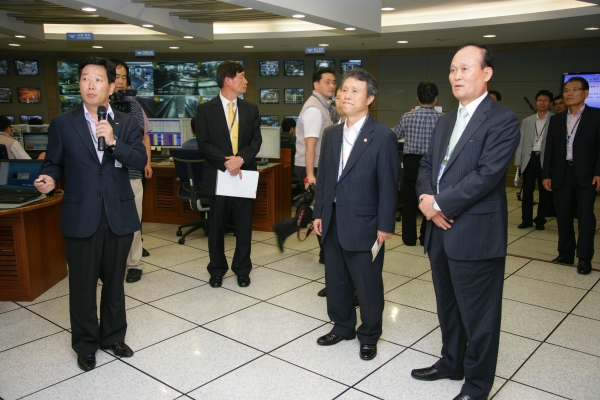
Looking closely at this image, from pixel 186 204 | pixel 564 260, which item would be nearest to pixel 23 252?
pixel 186 204

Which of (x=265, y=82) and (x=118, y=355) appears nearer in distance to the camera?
(x=118, y=355)

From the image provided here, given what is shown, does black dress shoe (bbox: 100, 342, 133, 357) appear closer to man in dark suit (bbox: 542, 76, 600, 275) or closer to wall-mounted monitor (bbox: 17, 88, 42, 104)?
man in dark suit (bbox: 542, 76, 600, 275)

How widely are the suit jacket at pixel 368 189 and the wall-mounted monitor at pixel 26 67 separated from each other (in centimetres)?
1123

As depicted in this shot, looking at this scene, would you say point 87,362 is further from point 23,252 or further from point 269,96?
point 269,96

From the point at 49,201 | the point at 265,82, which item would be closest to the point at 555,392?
the point at 49,201

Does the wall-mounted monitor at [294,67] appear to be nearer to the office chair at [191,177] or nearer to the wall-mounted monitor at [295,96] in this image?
the wall-mounted monitor at [295,96]

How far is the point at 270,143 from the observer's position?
19.8ft

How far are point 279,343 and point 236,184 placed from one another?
1.33 meters

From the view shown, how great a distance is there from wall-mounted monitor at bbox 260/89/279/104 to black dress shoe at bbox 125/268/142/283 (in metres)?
7.89

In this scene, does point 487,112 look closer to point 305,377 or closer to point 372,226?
point 372,226

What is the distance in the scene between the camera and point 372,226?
273 cm

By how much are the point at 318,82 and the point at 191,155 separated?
173 centimetres

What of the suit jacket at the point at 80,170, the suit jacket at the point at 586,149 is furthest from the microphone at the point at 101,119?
the suit jacket at the point at 586,149

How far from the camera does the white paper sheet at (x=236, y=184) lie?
3.81 metres
